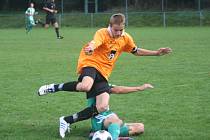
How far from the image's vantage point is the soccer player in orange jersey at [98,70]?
7.16m

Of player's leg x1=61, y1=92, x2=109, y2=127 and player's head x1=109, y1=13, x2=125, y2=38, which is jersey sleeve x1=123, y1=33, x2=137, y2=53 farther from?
player's leg x1=61, y1=92, x2=109, y2=127

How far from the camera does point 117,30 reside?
7.29 metres

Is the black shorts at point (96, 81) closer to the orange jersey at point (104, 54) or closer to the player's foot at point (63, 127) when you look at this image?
the orange jersey at point (104, 54)

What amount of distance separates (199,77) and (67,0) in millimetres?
38567

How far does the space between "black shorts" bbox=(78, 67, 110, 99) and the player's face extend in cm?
53

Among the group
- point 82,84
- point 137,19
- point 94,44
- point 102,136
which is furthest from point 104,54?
point 137,19

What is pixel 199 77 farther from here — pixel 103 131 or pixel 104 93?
pixel 103 131

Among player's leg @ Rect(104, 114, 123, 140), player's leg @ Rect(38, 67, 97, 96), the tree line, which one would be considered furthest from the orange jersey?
the tree line

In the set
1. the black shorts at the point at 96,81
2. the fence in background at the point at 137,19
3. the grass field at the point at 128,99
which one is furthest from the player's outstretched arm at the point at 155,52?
the fence in background at the point at 137,19

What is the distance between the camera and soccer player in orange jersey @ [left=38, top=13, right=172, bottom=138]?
7.16 meters

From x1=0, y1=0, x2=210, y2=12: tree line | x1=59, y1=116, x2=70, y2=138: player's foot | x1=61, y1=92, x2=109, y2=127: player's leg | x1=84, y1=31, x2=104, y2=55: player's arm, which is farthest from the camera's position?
x1=0, y1=0, x2=210, y2=12: tree line

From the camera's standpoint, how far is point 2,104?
9352mm

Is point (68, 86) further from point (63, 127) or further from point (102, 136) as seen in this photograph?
point (102, 136)

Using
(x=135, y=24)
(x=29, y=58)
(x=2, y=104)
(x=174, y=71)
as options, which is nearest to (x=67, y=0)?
(x=135, y=24)
